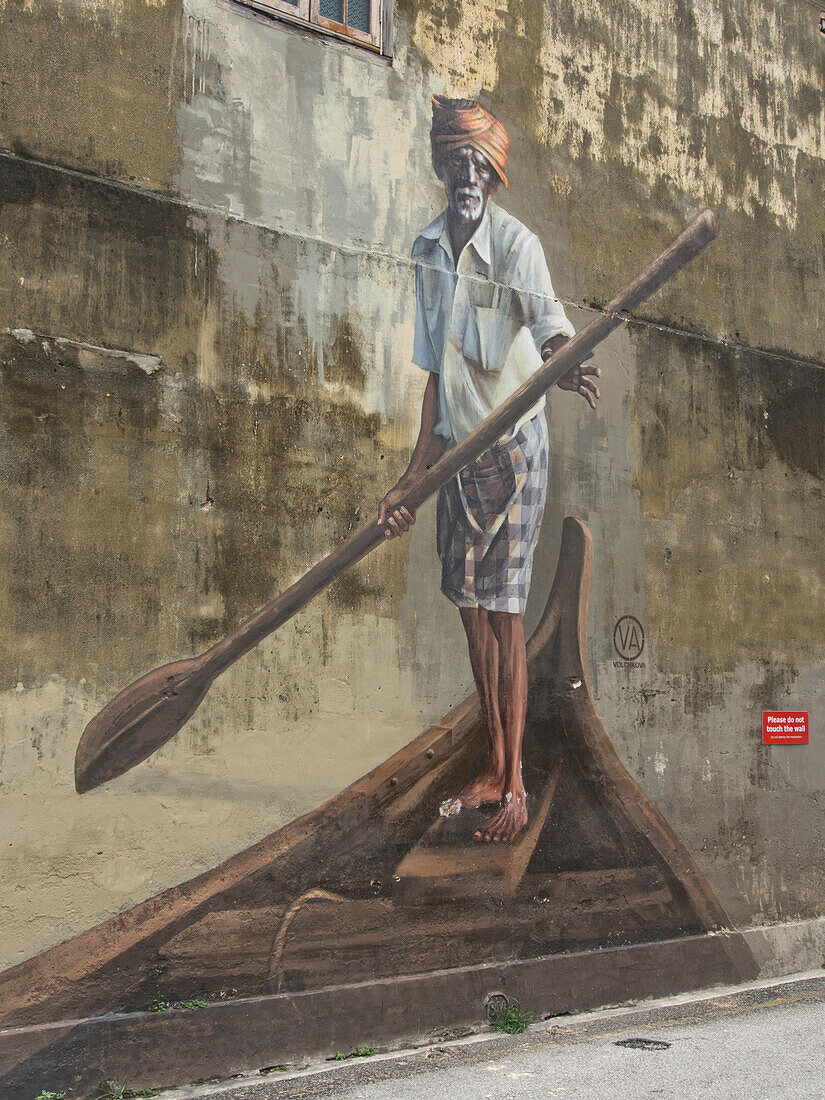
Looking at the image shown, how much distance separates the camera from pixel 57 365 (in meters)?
5.36

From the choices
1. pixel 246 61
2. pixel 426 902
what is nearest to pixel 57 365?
pixel 246 61

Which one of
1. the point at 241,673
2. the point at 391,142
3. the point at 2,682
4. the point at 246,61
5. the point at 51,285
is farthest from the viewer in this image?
the point at 391,142

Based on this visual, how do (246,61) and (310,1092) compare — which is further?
(246,61)

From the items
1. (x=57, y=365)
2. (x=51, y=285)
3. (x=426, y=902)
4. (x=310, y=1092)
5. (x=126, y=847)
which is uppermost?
(x=51, y=285)

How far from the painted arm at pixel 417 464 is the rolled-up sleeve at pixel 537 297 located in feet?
3.03

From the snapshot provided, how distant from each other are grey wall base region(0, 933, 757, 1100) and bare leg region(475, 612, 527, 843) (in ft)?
2.88

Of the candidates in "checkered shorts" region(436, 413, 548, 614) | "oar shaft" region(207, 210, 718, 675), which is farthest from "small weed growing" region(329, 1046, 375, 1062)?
"checkered shorts" region(436, 413, 548, 614)

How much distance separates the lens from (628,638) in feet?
24.1

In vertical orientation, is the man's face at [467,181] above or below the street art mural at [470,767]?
above

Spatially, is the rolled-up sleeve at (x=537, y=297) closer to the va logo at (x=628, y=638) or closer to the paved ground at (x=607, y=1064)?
the va logo at (x=628, y=638)

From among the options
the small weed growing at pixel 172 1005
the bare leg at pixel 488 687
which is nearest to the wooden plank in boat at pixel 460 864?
the bare leg at pixel 488 687

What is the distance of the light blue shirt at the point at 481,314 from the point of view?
6.66m

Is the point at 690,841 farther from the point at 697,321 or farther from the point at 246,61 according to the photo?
the point at 246,61

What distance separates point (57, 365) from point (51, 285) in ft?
1.42
